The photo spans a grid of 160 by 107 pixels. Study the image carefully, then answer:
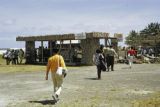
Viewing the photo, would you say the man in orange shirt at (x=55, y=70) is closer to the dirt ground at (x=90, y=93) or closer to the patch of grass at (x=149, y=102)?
the dirt ground at (x=90, y=93)

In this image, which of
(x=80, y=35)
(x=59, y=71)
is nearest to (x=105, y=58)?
(x=80, y=35)

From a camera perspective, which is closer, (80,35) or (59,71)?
(59,71)

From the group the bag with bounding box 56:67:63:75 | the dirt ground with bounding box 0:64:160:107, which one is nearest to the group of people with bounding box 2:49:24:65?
the dirt ground with bounding box 0:64:160:107

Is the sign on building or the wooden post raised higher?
the sign on building

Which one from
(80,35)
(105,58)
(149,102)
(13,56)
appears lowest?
(149,102)

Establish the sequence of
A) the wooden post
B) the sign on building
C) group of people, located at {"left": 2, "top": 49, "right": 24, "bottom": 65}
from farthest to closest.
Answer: the wooden post < group of people, located at {"left": 2, "top": 49, "right": 24, "bottom": 65} < the sign on building

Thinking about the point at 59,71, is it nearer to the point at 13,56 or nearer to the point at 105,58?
the point at 105,58

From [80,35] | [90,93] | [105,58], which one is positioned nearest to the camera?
[90,93]

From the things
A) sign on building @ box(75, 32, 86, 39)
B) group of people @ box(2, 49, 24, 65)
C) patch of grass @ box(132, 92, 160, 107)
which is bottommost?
patch of grass @ box(132, 92, 160, 107)

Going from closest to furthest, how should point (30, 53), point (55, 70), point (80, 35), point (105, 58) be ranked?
point (55, 70) → point (105, 58) → point (80, 35) → point (30, 53)

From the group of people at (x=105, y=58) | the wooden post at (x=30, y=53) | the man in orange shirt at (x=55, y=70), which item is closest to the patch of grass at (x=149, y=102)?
the man in orange shirt at (x=55, y=70)

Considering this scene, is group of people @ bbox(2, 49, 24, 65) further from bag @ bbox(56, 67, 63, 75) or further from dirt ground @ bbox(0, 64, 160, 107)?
bag @ bbox(56, 67, 63, 75)

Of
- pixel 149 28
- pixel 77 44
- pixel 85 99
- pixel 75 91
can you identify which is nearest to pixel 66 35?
pixel 77 44

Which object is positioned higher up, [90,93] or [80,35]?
[80,35]
